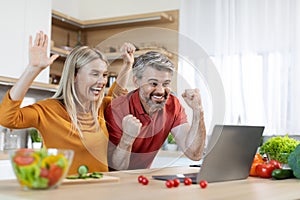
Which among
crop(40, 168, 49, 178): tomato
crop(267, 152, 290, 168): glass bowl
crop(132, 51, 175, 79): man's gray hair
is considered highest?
crop(132, 51, 175, 79): man's gray hair

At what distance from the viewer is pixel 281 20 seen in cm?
366

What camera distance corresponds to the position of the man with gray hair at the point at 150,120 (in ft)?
5.31

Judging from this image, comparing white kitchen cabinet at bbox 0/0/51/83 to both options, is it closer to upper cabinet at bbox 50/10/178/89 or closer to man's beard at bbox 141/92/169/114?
upper cabinet at bbox 50/10/178/89

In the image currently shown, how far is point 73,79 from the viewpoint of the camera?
5.78ft

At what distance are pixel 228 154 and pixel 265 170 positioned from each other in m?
0.23

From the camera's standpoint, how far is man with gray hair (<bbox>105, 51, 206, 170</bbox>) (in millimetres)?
1617

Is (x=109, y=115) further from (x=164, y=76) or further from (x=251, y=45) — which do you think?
(x=251, y=45)

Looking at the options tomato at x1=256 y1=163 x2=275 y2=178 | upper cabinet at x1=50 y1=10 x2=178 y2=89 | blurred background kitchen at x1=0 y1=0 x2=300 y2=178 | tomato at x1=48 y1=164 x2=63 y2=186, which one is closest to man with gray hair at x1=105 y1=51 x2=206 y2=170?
tomato at x1=256 y1=163 x2=275 y2=178

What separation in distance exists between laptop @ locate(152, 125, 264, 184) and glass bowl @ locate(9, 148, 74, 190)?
42 cm

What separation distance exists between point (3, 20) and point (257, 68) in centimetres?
202

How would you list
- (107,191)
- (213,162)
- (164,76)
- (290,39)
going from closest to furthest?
(107,191) < (213,162) < (164,76) < (290,39)

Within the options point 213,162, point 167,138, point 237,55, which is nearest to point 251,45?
point 237,55

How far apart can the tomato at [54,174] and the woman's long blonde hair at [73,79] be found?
Answer: 66 cm

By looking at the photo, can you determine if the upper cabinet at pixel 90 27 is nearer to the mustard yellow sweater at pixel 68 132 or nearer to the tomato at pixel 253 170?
the mustard yellow sweater at pixel 68 132
